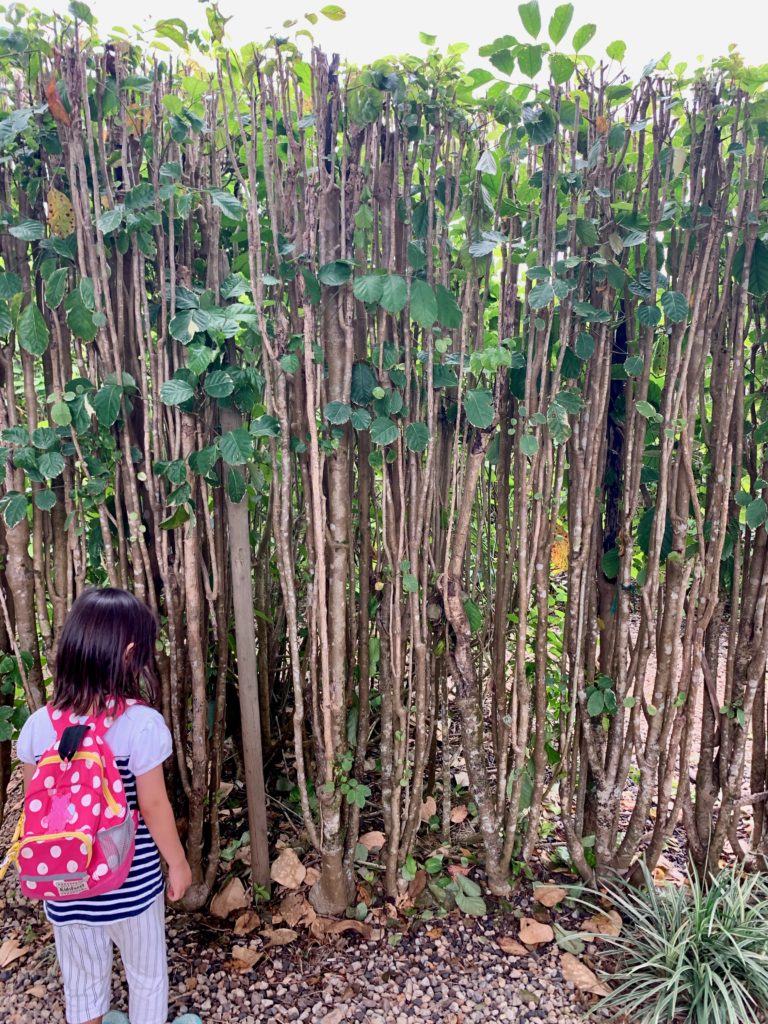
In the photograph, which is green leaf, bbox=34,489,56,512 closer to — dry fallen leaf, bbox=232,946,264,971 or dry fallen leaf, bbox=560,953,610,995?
dry fallen leaf, bbox=232,946,264,971

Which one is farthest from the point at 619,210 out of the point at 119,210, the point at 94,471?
the point at 94,471

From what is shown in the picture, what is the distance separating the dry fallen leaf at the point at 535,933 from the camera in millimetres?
1896

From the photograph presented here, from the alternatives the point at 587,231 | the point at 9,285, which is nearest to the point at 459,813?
the point at 587,231

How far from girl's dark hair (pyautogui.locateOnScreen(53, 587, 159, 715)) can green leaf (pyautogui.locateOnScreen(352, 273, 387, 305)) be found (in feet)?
2.99

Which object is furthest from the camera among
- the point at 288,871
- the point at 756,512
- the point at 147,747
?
the point at 288,871

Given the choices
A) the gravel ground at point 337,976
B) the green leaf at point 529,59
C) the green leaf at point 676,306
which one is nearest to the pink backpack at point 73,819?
the gravel ground at point 337,976

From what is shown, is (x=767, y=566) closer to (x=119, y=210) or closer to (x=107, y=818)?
(x=107, y=818)

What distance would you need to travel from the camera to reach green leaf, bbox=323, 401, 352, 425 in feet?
5.63

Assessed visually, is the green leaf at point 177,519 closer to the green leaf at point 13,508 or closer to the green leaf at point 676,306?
the green leaf at point 13,508

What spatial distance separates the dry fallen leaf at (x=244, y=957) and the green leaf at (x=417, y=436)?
1.50m

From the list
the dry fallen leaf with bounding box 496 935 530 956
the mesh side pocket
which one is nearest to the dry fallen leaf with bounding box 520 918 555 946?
the dry fallen leaf with bounding box 496 935 530 956

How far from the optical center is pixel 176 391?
64.6 inches

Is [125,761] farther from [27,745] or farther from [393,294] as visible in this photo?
[393,294]

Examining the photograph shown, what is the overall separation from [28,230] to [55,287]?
149 millimetres
